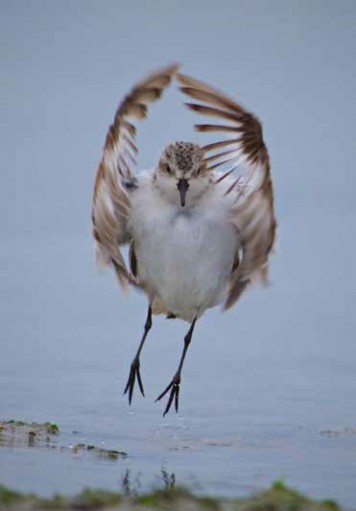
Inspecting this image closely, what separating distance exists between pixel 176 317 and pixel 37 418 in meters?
1.33

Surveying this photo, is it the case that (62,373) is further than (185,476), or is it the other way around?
(62,373)

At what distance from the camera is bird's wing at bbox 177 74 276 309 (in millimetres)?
9523

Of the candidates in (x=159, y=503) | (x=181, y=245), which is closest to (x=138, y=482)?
(x=181, y=245)

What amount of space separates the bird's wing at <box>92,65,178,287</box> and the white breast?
11cm

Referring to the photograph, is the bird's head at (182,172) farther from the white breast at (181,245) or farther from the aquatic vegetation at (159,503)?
the aquatic vegetation at (159,503)

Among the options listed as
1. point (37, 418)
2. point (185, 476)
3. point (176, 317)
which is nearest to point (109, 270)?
point (176, 317)

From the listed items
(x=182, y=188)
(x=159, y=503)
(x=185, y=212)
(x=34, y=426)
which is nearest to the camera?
(x=159, y=503)

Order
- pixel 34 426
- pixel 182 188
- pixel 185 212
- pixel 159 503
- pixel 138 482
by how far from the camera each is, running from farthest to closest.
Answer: pixel 34 426, pixel 185 212, pixel 182 188, pixel 138 482, pixel 159 503

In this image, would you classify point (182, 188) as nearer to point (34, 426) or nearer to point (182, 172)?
point (182, 172)

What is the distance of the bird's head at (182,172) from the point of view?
995 centimetres

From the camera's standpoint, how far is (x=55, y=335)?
15.6 m

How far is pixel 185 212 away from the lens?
1025cm

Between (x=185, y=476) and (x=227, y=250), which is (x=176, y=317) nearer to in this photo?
(x=227, y=250)

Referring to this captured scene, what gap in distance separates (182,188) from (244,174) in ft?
1.40
